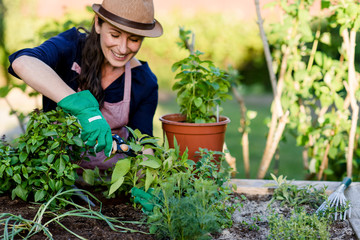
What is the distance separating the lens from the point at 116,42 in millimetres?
1838

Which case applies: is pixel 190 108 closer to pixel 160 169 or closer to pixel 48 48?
pixel 160 169

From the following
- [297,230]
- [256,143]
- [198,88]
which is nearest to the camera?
[297,230]

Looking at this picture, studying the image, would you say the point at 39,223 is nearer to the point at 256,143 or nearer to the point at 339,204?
the point at 339,204

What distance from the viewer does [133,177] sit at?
171 cm

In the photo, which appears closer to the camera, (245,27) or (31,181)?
(31,181)

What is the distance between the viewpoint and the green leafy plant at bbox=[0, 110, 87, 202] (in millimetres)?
1504

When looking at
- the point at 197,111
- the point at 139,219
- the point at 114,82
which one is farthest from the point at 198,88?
the point at 139,219

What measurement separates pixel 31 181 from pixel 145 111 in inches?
33.7

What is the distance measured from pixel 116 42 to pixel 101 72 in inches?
12.1

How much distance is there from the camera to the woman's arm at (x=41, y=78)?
1.65 metres

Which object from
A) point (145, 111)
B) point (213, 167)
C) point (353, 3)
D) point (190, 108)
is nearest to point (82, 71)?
point (145, 111)

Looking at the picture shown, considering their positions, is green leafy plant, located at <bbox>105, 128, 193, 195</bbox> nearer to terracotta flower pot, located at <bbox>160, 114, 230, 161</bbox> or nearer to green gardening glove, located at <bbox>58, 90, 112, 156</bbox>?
green gardening glove, located at <bbox>58, 90, 112, 156</bbox>

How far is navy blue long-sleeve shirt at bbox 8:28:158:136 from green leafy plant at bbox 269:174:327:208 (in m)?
0.80

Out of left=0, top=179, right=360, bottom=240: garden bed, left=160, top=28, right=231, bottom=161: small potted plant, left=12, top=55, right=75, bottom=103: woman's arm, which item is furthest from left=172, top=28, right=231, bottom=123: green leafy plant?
left=12, top=55, right=75, bottom=103: woman's arm
